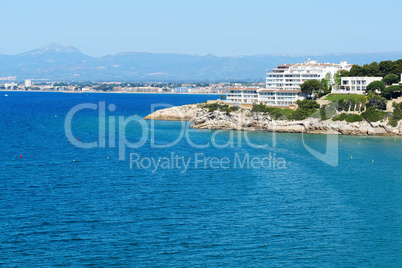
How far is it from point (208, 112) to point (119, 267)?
63.0 meters

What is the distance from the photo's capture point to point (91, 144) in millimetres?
66688

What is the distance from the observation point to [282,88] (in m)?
97.7

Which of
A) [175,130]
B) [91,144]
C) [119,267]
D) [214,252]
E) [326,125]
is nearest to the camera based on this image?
[119,267]

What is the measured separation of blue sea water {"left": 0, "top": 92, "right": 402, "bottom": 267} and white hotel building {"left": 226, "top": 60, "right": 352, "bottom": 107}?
32.3 meters

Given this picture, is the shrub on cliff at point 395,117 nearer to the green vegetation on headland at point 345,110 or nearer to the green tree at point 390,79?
the green vegetation on headland at point 345,110

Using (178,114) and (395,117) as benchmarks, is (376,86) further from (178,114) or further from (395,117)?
(178,114)

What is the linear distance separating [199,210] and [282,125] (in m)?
47.0

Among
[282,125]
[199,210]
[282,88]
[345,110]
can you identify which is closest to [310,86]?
[282,88]

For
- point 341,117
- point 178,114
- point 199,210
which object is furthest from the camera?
point 178,114

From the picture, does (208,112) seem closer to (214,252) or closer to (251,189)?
(251,189)

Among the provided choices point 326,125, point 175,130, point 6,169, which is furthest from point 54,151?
point 326,125

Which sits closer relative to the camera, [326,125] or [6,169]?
[6,169]

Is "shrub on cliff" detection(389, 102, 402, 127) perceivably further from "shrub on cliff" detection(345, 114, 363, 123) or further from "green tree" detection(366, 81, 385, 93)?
"green tree" detection(366, 81, 385, 93)

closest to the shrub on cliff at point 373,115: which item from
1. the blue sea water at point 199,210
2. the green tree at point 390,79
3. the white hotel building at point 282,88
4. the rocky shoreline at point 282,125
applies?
the rocky shoreline at point 282,125
